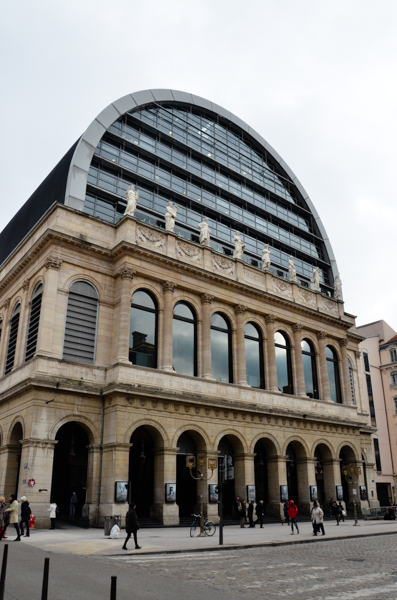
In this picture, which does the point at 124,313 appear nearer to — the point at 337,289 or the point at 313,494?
the point at 313,494

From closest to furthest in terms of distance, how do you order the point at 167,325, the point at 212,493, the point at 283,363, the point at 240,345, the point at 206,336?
the point at 212,493 → the point at 167,325 → the point at 206,336 → the point at 240,345 → the point at 283,363

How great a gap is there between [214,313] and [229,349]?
2770mm

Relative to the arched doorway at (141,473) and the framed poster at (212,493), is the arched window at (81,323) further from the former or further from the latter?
the framed poster at (212,493)

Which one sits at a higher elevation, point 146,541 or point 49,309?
point 49,309

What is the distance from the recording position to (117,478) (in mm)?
26438

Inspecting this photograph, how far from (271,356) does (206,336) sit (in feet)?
20.5

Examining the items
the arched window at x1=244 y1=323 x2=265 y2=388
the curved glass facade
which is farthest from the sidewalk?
the curved glass facade

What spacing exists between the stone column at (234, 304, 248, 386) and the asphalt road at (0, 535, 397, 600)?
1725 centimetres

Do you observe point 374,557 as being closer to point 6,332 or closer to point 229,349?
point 229,349

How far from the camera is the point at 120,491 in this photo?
26.3 meters

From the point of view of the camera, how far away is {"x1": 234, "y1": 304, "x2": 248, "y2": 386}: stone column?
113 ft

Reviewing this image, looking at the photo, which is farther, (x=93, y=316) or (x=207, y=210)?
(x=207, y=210)

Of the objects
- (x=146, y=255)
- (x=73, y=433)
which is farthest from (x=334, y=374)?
(x=73, y=433)

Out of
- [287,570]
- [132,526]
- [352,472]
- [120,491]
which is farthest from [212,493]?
[287,570]
